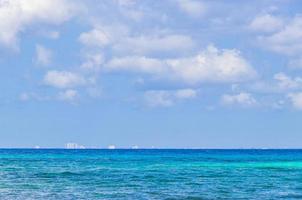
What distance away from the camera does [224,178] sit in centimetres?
6625

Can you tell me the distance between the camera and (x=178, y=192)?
169 ft

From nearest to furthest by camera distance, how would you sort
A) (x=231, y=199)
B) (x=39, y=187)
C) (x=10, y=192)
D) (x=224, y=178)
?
(x=231, y=199), (x=10, y=192), (x=39, y=187), (x=224, y=178)

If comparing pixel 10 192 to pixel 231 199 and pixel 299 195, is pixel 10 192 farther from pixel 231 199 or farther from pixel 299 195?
pixel 299 195

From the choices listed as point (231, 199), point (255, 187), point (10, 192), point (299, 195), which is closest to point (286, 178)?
point (255, 187)

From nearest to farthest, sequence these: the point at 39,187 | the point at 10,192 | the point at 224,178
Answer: the point at 10,192, the point at 39,187, the point at 224,178

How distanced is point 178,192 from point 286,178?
18.8 metres

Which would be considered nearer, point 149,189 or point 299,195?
point 299,195

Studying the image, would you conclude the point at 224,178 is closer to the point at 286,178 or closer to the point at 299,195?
the point at 286,178

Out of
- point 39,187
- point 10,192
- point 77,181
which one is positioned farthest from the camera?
point 77,181

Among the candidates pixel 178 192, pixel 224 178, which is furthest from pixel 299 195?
pixel 224 178

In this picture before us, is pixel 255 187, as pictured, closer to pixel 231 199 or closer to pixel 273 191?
pixel 273 191

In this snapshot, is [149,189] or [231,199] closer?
[231,199]

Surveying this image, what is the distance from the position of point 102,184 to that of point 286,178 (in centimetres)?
1851

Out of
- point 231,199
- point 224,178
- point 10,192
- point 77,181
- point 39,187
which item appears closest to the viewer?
point 231,199
